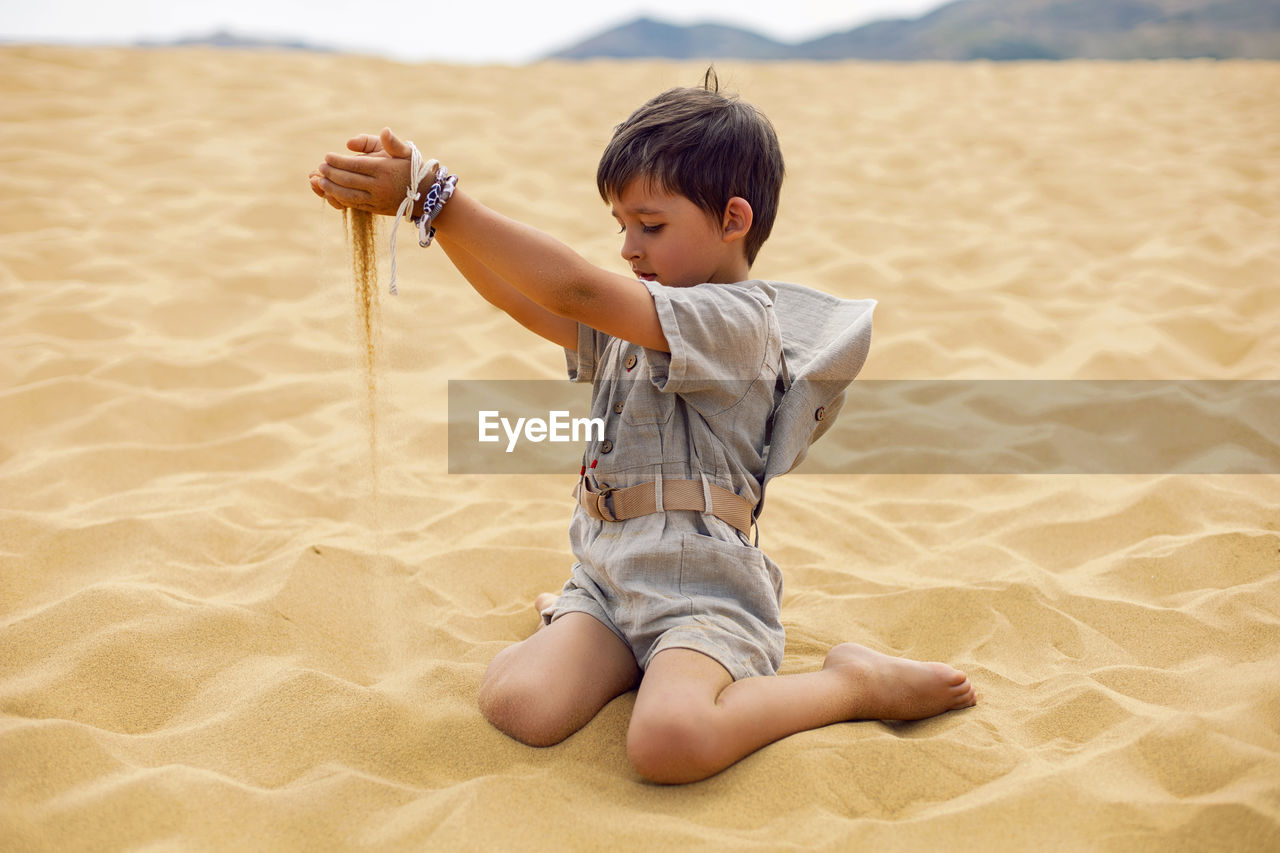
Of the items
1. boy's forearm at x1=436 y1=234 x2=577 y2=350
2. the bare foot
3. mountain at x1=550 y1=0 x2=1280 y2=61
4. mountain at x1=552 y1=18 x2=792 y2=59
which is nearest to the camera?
the bare foot

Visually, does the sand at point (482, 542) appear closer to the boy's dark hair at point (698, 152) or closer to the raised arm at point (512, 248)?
the raised arm at point (512, 248)

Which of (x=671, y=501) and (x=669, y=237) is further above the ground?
(x=669, y=237)

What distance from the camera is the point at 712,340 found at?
1666mm

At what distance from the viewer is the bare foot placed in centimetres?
169

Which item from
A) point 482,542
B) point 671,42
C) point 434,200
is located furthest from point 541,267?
point 671,42

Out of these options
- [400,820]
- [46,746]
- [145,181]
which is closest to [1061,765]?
[400,820]

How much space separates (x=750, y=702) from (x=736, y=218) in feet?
2.79

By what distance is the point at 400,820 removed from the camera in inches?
55.4

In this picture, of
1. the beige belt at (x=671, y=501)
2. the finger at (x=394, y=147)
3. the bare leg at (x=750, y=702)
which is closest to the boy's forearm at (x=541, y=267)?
the finger at (x=394, y=147)

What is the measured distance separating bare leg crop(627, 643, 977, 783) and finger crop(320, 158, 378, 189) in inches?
35.2

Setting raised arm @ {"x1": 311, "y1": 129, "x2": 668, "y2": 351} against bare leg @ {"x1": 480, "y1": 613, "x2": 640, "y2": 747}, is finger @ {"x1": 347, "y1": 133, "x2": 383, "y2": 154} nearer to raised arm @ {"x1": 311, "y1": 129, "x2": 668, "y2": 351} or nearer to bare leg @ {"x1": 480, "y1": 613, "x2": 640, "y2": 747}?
raised arm @ {"x1": 311, "y1": 129, "x2": 668, "y2": 351}

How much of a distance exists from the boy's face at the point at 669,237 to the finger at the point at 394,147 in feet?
1.33

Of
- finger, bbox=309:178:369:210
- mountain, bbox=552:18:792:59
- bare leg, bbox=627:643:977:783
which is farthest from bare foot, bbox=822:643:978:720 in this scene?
mountain, bbox=552:18:792:59

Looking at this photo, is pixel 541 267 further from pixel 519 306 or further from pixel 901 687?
pixel 901 687
